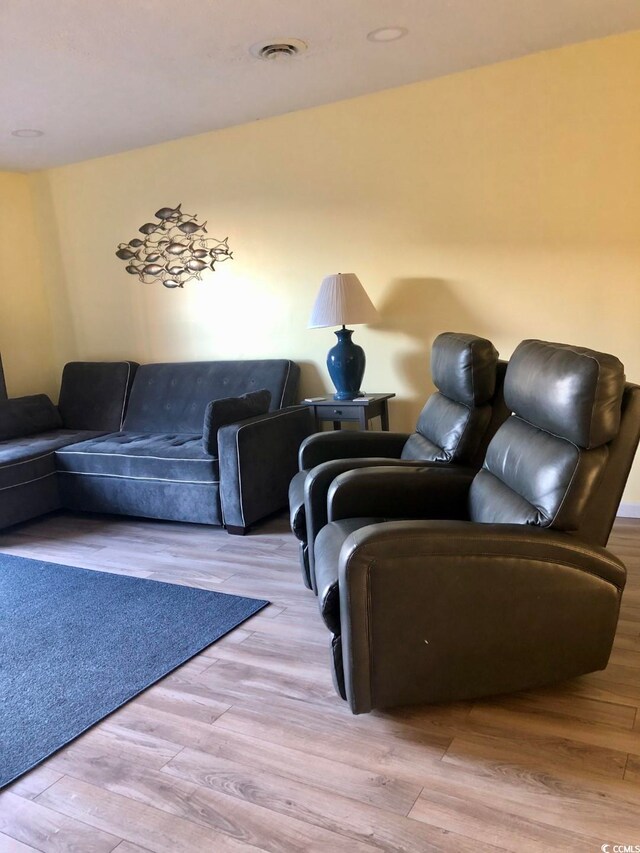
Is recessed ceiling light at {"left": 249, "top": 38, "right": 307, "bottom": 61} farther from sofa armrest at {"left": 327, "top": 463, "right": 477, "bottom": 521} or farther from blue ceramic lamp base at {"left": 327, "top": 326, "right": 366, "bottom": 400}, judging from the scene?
sofa armrest at {"left": 327, "top": 463, "right": 477, "bottom": 521}

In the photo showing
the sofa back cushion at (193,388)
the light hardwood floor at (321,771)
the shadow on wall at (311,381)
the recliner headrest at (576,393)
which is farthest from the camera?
the shadow on wall at (311,381)

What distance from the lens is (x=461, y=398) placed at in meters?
2.55

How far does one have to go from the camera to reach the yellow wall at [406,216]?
3.24 metres

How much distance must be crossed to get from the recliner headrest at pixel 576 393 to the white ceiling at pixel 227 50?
1639mm

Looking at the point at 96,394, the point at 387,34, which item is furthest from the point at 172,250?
the point at 387,34

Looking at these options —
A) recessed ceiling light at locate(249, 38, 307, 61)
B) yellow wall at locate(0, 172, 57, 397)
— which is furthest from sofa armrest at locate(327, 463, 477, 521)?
yellow wall at locate(0, 172, 57, 397)

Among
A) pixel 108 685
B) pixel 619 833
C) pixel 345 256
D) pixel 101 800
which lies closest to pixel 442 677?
pixel 619 833

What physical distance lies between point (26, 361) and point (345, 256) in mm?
2708

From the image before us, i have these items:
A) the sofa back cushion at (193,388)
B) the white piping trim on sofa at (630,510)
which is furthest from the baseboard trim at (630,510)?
the sofa back cushion at (193,388)

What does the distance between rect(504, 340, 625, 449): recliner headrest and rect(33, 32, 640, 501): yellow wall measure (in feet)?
5.24

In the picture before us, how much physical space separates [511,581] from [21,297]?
4.48 meters

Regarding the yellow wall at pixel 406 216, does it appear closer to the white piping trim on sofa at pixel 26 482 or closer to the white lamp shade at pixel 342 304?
the white lamp shade at pixel 342 304

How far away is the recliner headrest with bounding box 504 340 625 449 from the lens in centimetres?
173

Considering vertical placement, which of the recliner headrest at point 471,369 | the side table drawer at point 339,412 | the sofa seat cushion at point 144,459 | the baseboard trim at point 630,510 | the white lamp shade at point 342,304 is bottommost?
the baseboard trim at point 630,510
